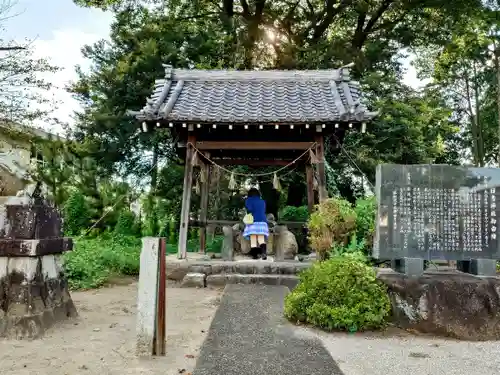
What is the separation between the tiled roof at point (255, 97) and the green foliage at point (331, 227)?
2.73 meters

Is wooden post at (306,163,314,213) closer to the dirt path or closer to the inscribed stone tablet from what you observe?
the dirt path

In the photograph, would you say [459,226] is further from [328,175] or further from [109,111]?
[109,111]

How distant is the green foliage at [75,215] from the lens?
53.8 ft

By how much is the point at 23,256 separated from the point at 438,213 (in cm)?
544

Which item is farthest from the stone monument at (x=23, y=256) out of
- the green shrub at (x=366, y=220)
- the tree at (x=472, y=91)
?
the tree at (x=472, y=91)

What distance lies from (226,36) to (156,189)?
712 cm

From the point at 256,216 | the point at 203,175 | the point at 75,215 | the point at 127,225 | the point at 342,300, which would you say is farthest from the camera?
the point at 127,225

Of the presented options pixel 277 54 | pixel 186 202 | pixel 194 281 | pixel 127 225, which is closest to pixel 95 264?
pixel 194 281

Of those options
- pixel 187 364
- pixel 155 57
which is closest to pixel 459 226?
pixel 187 364

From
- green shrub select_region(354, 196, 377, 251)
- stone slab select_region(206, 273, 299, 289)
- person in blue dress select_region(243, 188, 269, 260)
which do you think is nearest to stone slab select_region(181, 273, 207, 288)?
stone slab select_region(206, 273, 299, 289)

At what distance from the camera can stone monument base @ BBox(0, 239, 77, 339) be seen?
525 cm

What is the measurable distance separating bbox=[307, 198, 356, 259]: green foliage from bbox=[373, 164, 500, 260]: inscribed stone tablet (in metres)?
1.08

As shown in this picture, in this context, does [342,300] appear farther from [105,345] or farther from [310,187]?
[310,187]

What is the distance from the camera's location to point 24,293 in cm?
535
